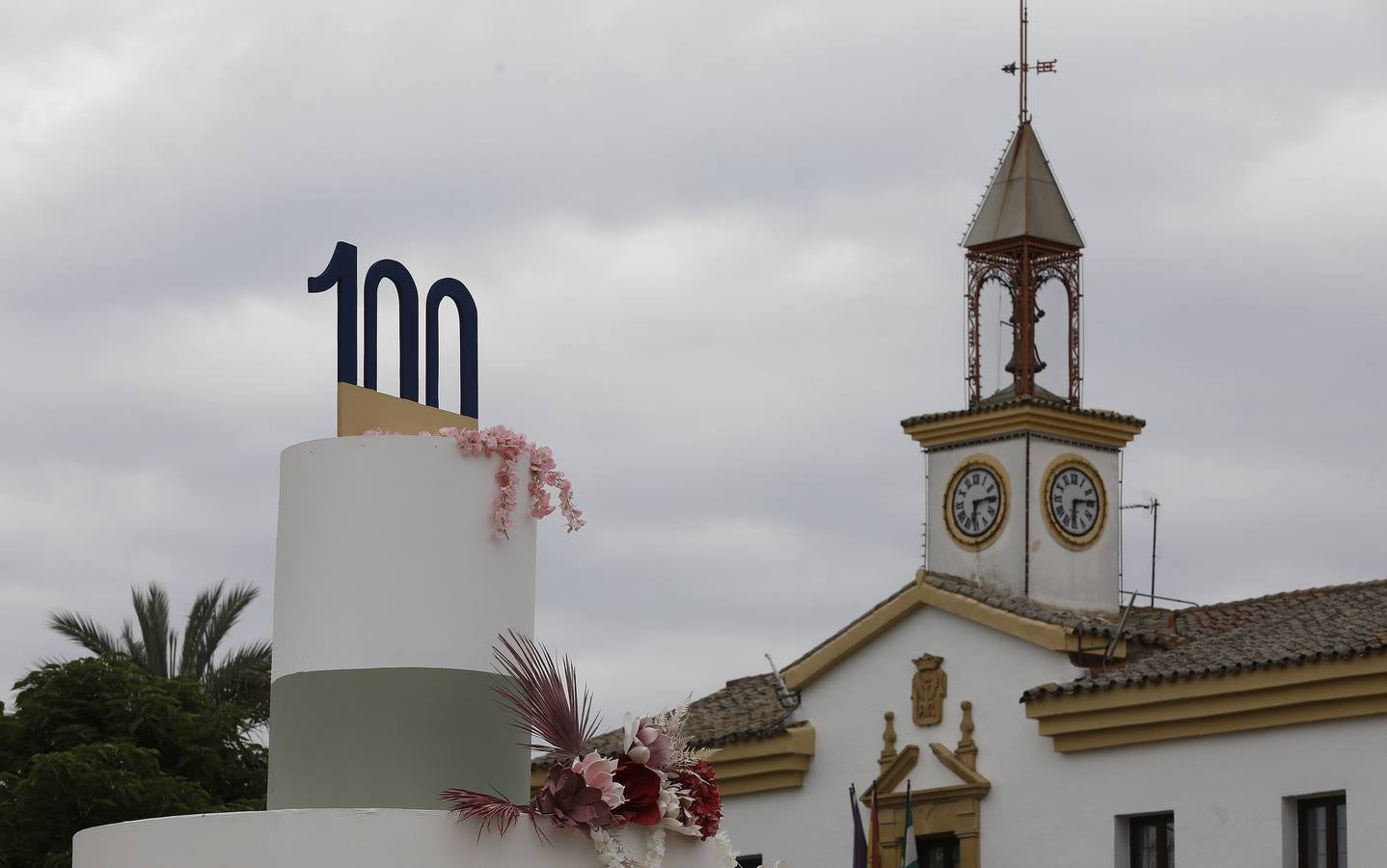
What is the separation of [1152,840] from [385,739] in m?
16.1

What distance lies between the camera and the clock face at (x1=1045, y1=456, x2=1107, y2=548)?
3086 cm

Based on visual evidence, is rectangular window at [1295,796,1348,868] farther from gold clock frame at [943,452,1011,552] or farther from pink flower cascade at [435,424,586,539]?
pink flower cascade at [435,424,586,539]

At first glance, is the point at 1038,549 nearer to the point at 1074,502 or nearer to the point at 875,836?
the point at 1074,502

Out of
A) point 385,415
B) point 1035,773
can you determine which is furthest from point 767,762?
point 385,415

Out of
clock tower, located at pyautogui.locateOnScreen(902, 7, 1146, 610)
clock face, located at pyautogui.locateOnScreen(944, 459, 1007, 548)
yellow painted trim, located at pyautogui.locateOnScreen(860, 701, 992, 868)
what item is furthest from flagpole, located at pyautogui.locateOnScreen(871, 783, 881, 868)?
clock face, located at pyautogui.locateOnScreen(944, 459, 1007, 548)

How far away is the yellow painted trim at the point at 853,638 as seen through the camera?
29594 mm

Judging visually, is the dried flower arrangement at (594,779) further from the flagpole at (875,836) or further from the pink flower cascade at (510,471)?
the flagpole at (875,836)

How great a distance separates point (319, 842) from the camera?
1152cm

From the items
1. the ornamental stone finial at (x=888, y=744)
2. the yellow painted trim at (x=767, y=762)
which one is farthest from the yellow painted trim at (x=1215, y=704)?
the yellow painted trim at (x=767, y=762)

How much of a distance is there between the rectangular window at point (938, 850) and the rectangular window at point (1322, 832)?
4935mm

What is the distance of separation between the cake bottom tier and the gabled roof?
1439 cm

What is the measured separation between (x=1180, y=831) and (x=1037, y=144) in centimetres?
1077

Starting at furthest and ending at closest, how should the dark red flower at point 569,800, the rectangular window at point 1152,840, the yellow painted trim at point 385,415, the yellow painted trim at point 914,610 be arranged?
the yellow painted trim at point 914,610
the rectangular window at point 1152,840
the yellow painted trim at point 385,415
the dark red flower at point 569,800

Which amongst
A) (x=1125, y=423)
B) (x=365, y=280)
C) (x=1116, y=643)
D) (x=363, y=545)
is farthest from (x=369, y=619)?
(x=1125, y=423)
